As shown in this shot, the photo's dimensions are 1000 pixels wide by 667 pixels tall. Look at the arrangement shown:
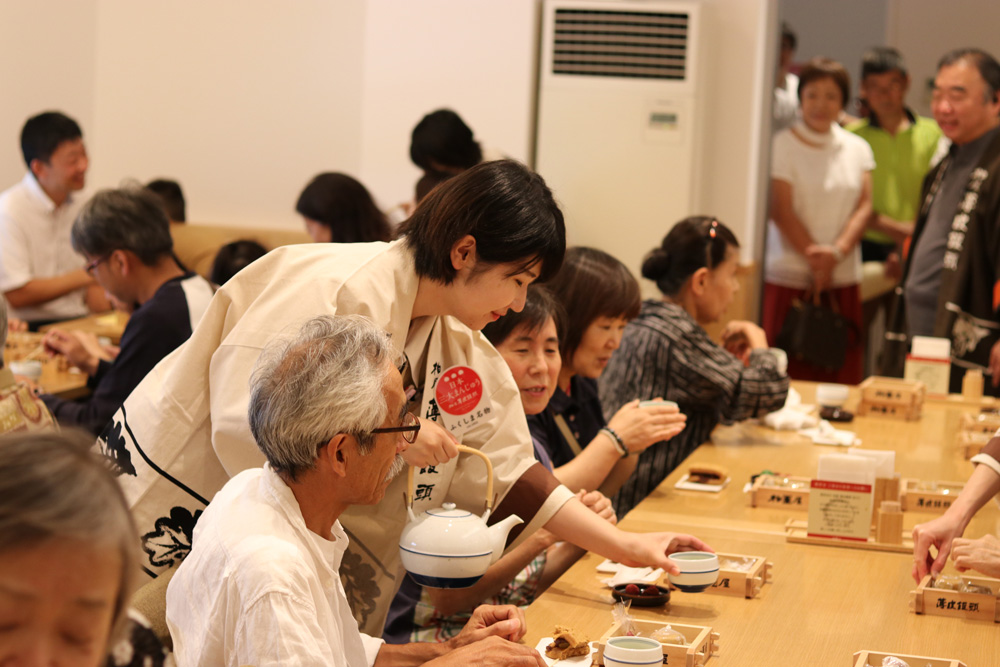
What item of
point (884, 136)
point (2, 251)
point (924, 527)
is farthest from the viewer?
point (884, 136)

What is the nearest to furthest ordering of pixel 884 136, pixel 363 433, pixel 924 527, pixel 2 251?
pixel 363 433, pixel 924 527, pixel 2 251, pixel 884 136

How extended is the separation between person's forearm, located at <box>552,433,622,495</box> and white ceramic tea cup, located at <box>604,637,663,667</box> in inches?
38.2

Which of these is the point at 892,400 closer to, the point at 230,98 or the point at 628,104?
the point at 628,104

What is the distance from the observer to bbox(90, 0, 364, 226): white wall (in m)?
6.19

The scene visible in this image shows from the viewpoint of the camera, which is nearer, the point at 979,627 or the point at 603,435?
the point at 979,627

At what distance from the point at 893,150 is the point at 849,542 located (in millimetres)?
4605

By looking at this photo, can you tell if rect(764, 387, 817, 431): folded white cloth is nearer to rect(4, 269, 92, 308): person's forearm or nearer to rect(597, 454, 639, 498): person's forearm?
rect(597, 454, 639, 498): person's forearm

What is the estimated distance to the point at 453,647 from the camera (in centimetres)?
168

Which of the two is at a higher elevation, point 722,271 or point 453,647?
point 722,271

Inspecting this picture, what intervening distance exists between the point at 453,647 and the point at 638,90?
13.8ft

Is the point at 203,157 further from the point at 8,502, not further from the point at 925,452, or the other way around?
the point at 8,502

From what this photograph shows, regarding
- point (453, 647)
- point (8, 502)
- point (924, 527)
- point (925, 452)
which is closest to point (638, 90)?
point (925, 452)

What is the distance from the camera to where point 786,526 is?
7.65 feet

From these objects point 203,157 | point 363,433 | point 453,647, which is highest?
point 203,157
